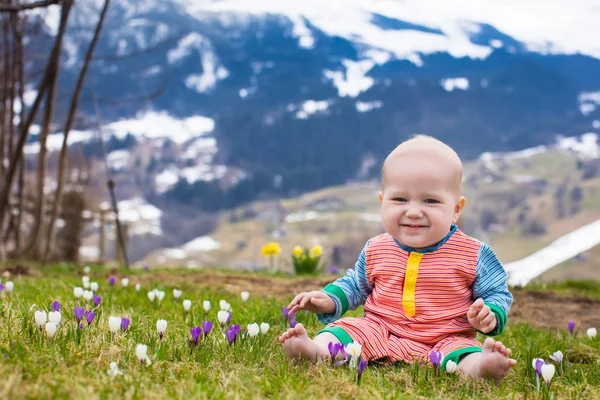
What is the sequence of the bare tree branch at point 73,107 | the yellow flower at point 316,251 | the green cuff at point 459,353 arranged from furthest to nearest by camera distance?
the yellow flower at point 316,251
the bare tree branch at point 73,107
the green cuff at point 459,353

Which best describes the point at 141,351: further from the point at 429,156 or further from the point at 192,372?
the point at 429,156

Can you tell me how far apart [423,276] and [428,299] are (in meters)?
0.12

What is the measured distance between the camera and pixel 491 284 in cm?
312

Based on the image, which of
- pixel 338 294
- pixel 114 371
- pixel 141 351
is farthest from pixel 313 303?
pixel 114 371

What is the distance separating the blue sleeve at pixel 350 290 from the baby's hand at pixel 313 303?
6 centimetres

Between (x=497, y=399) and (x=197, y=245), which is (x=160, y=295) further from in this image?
(x=197, y=245)

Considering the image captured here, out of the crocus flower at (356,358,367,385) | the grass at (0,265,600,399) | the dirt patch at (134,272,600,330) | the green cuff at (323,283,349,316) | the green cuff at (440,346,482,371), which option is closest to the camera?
the grass at (0,265,600,399)

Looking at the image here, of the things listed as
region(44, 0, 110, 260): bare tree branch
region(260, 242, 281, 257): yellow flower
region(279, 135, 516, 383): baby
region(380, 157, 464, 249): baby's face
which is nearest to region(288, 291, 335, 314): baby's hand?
region(279, 135, 516, 383): baby

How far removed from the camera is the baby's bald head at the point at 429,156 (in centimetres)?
305

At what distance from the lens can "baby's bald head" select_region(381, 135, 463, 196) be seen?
305 centimetres

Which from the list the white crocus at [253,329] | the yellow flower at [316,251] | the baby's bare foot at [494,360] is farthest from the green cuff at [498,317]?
the yellow flower at [316,251]

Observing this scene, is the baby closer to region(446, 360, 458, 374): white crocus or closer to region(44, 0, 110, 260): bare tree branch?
region(446, 360, 458, 374): white crocus

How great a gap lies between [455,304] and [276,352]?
940 millimetres

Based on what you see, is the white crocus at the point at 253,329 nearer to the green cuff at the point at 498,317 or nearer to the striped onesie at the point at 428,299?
the striped onesie at the point at 428,299
